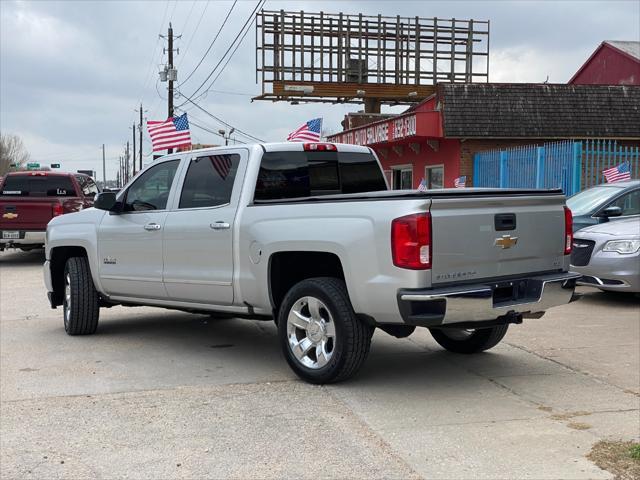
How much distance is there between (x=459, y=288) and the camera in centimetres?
524

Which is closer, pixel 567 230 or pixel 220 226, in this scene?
pixel 567 230

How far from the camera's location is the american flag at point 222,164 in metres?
6.72

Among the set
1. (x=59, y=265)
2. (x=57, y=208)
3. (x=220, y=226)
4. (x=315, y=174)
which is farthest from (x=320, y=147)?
(x=57, y=208)

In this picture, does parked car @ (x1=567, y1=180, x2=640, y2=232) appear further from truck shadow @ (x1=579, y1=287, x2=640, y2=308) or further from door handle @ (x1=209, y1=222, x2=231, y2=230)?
door handle @ (x1=209, y1=222, x2=231, y2=230)

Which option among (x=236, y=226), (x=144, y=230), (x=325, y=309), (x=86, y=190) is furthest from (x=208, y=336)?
(x=86, y=190)

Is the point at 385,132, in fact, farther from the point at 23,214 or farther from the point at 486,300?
the point at 486,300

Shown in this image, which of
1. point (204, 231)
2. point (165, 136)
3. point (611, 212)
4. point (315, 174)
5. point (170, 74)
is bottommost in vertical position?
point (204, 231)

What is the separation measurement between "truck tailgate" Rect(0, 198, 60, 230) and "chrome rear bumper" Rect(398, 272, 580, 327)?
12441mm

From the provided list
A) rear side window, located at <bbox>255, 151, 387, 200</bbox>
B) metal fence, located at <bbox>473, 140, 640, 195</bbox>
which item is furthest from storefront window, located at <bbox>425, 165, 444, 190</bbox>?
rear side window, located at <bbox>255, 151, 387, 200</bbox>

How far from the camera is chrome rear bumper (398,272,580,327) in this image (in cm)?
509

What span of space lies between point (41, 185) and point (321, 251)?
42.2 ft

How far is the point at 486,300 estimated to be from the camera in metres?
5.28

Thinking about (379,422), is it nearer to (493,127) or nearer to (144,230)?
(144,230)

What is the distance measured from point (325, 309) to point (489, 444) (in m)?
1.73
